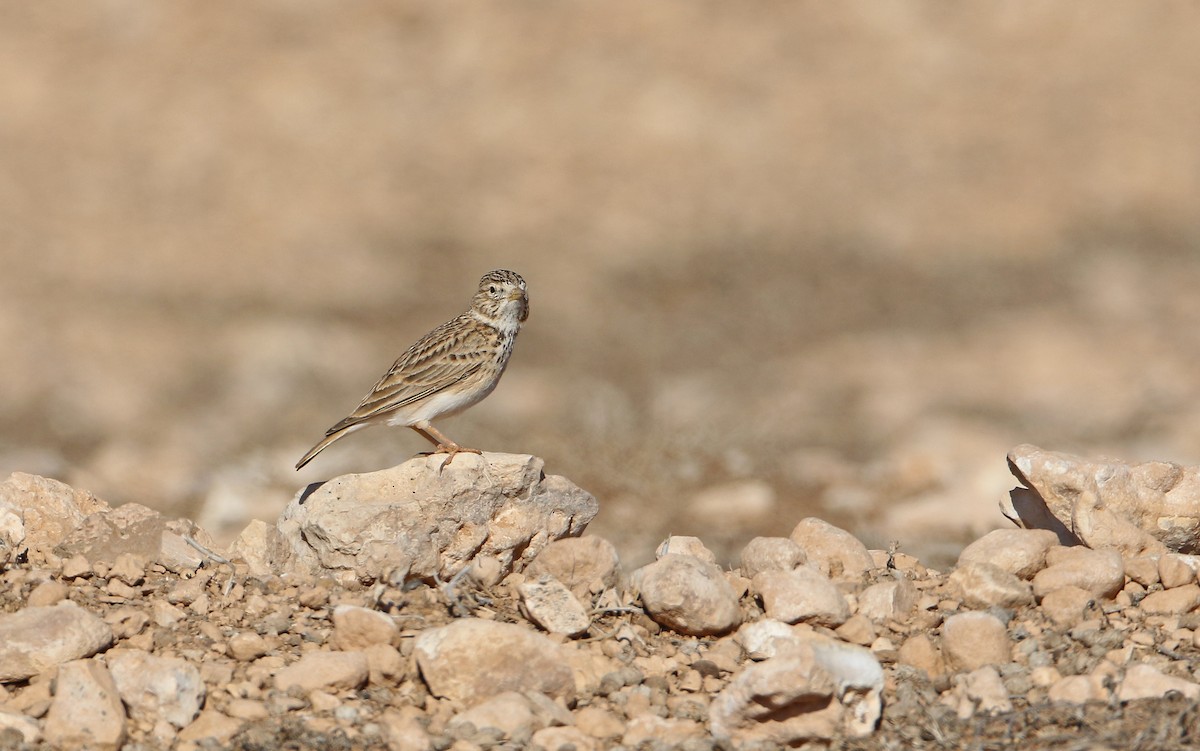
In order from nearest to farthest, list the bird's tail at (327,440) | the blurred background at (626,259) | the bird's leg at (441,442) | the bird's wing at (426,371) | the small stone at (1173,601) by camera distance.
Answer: the small stone at (1173,601) < the bird's leg at (441,442) < the bird's tail at (327,440) < the bird's wing at (426,371) < the blurred background at (626,259)

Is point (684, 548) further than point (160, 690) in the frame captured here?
Yes

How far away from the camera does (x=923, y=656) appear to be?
18.6 ft

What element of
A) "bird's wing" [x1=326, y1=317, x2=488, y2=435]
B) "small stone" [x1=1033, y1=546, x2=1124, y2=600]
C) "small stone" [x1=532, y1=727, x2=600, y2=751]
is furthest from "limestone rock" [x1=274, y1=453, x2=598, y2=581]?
"small stone" [x1=1033, y1=546, x2=1124, y2=600]

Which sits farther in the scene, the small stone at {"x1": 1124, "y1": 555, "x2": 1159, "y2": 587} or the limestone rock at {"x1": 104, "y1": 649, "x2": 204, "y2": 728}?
the small stone at {"x1": 1124, "y1": 555, "x2": 1159, "y2": 587}

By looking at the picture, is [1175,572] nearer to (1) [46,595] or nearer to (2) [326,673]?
(2) [326,673]

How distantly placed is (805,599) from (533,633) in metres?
1.18

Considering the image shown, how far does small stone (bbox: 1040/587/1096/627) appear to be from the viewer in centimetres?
596

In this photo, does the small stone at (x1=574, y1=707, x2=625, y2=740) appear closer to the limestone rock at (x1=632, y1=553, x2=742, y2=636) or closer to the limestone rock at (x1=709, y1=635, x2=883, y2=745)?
the limestone rock at (x1=709, y1=635, x2=883, y2=745)

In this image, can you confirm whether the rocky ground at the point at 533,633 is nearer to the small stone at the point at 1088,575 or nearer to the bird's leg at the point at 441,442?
the small stone at the point at 1088,575

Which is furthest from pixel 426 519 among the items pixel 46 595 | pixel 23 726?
pixel 23 726

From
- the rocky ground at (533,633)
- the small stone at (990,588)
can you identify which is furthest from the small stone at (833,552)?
the small stone at (990,588)

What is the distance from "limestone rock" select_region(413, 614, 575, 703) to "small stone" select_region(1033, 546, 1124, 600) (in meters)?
2.11

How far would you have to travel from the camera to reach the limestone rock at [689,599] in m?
5.87

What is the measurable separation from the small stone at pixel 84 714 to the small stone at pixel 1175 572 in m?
4.16
